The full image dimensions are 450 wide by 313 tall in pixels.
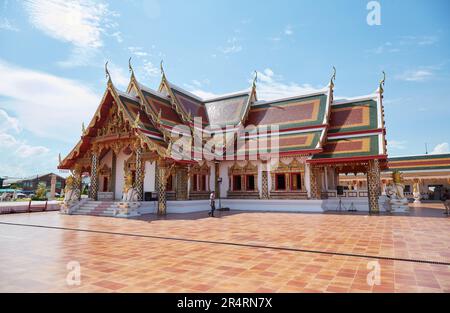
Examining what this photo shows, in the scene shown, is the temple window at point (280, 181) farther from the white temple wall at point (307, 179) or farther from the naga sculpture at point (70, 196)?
the naga sculpture at point (70, 196)

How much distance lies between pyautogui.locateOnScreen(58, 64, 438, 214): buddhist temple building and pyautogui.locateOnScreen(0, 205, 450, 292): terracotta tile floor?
20.3ft

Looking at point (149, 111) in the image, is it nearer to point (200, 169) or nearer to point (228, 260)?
point (200, 169)

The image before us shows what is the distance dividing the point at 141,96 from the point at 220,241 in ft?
36.1

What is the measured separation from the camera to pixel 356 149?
13875mm

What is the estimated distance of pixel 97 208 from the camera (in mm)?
13477

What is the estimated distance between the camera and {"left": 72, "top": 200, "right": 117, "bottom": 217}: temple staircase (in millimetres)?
12906

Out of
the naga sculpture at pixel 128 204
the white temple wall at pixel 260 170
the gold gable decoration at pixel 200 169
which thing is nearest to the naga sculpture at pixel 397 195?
the white temple wall at pixel 260 170

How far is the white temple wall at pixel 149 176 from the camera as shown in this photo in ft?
47.8

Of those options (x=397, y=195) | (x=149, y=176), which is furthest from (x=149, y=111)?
(x=397, y=195)

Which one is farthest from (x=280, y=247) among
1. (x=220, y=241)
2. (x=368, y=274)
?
(x=368, y=274)

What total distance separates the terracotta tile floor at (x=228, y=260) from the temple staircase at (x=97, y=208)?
512cm

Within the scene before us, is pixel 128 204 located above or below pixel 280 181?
below

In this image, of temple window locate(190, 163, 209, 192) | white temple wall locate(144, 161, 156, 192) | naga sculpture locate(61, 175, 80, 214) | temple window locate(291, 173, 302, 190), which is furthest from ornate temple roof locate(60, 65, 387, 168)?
temple window locate(190, 163, 209, 192)

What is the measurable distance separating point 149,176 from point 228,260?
35.5ft
